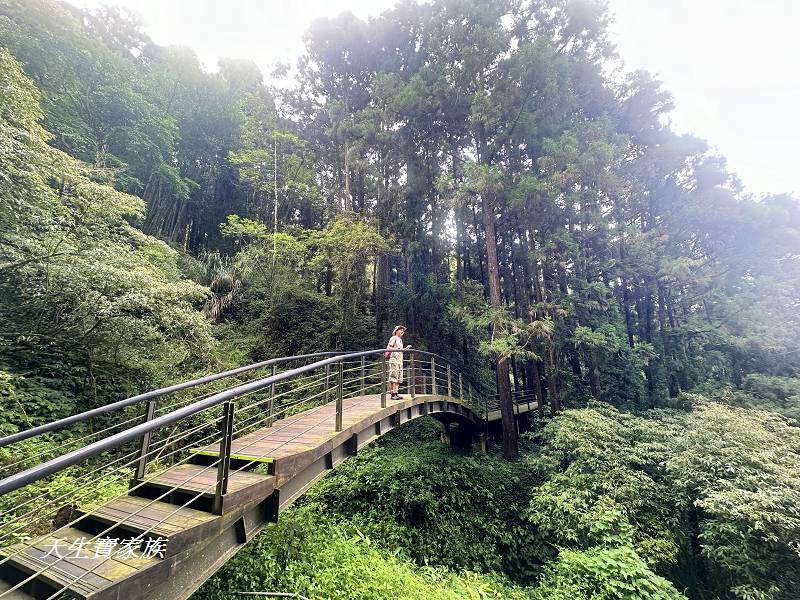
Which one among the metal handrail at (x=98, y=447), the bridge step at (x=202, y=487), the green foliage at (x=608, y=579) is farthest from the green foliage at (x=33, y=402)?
the green foliage at (x=608, y=579)

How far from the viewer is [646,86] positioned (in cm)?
1245

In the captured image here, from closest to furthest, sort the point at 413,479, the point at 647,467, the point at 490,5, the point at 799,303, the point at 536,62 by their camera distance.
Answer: the point at 647,467 → the point at 413,479 → the point at 536,62 → the point at 490,5 → the point at 799,303

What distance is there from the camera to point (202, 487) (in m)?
2.43

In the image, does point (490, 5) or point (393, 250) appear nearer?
point (490, 5)

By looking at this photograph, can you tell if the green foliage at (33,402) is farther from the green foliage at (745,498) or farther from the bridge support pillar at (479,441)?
the green foliage at (745,498)

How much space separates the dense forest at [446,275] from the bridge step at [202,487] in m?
2.15

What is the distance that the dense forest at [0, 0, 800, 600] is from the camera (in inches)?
201

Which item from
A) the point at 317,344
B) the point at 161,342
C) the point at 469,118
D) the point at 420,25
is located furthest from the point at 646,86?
the point at 161,342

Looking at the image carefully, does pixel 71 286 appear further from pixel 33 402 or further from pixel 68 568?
pixel 68 568

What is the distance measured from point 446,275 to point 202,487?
37.1 ft

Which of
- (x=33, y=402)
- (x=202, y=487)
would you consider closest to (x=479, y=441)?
(x=202, y=487)

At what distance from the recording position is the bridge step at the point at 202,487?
234 cm

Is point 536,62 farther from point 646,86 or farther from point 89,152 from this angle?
point 89,152

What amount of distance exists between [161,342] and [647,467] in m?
9.85
